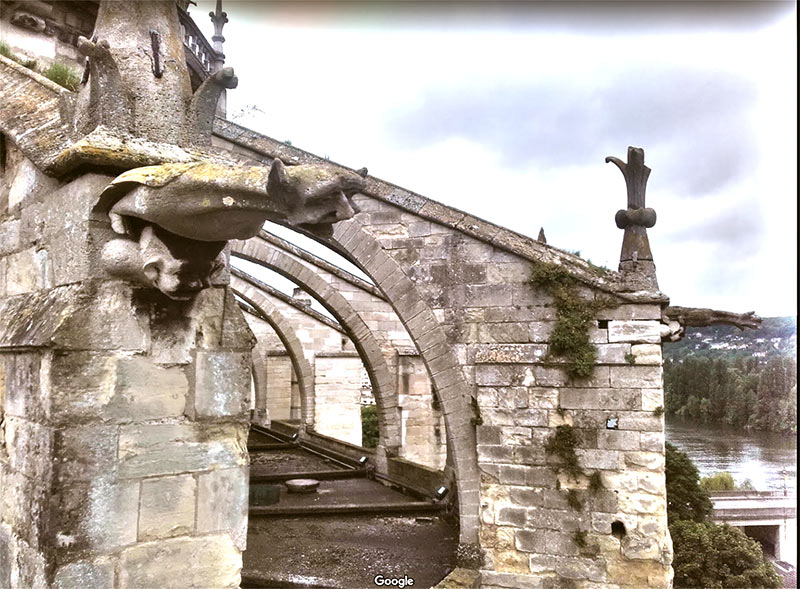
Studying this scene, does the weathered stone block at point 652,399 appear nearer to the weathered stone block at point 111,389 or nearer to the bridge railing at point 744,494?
the weathered stone block at point 111,389

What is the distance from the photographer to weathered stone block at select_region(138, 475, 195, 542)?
2273 millimetres

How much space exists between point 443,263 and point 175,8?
15.9 ft

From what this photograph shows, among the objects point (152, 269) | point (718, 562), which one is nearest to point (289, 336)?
point (718, 562)

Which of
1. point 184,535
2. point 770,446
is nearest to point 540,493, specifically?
point 184,535

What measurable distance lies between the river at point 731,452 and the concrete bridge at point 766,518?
3950 mm

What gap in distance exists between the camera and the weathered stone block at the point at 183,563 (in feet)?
7.36

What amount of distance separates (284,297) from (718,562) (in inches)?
434

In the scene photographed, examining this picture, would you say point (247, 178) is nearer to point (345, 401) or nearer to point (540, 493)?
point (540, 493)

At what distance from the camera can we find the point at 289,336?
16641mm

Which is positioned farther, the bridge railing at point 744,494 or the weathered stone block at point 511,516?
the bridge railing at point 744,494

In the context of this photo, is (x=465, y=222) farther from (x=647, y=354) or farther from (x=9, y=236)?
(x=9, y=236)

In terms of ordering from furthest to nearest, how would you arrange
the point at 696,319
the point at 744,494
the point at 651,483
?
the point at 744,494, the point at 696,319, the point at 651,483

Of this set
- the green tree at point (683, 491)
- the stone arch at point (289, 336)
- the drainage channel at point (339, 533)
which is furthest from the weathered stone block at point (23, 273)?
the green tree at point (683, 491)

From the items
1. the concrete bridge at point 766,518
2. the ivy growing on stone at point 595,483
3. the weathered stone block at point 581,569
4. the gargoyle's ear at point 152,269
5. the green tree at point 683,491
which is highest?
the gargoyle's ear at point 152,269
